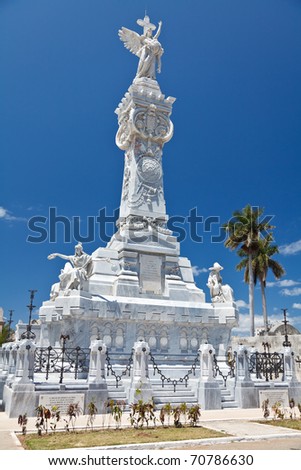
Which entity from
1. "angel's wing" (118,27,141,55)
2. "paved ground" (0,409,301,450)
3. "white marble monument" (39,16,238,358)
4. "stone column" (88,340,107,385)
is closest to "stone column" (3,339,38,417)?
"paved ground" (0,409,301,450)

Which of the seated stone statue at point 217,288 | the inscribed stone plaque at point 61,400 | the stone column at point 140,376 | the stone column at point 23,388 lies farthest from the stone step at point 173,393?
the seated stone statue at point 217,288

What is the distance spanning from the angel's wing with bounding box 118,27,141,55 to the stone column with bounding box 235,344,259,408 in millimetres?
22136

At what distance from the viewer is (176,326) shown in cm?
2111

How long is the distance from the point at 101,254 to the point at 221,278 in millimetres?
6916

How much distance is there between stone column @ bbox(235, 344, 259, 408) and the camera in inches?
653

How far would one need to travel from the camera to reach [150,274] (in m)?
23.2

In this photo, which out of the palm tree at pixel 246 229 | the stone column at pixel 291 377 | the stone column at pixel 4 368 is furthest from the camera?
the palm tree at pixel 246 229

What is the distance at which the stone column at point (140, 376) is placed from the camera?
15.2 metres

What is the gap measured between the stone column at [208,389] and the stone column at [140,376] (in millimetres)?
2082

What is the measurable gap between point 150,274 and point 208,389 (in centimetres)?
843

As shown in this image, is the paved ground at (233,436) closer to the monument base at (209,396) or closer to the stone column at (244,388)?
the monument base at (209,396)

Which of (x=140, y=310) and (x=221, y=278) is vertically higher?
(x=221, y=278)
